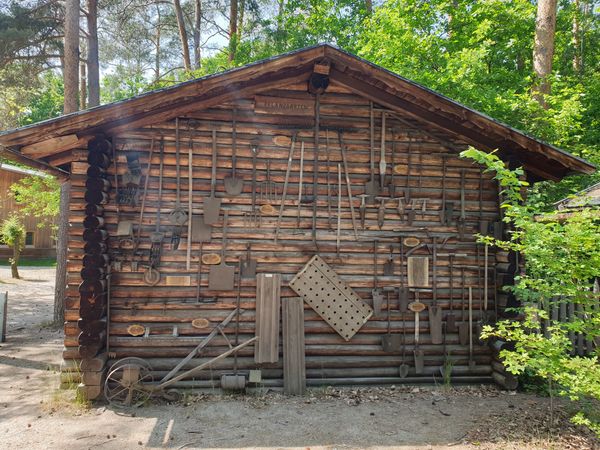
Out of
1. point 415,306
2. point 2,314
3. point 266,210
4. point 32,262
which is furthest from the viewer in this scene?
point 32,262

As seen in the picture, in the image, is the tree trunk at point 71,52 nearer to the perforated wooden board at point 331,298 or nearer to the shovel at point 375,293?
the perforated wooden board at point 331,298

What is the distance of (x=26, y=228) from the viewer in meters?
27.7

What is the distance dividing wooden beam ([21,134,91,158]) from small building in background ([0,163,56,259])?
2374cm

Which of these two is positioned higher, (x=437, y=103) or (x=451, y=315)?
(x=437, y=103)

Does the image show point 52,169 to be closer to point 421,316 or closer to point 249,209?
point 249,209

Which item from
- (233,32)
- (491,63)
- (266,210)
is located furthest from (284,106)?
(233,32)

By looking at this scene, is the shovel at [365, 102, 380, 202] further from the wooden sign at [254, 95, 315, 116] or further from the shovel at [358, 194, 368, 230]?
the wooden sign at [254, 95, 315, 116]

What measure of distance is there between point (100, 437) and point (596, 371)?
5.93 m

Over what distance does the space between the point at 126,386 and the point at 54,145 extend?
12.9ft

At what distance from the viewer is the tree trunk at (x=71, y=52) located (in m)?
11.0

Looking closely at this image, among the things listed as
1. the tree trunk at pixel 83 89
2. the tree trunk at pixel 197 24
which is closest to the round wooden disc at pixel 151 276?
the tree trunk at pixel 83 89

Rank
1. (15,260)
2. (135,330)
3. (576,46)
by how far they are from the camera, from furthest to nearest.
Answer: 1. (15,260)
2. (576,46)
3. (135,330)

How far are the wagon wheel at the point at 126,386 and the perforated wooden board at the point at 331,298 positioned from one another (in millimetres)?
2746

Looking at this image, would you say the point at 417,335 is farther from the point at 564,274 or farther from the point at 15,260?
the point at 15,260
